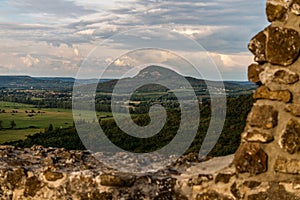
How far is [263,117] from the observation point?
11.0 feet

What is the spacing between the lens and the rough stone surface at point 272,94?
3.29 metres

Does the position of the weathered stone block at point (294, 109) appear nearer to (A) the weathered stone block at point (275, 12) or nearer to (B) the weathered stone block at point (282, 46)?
(B) the weathered stone block at point (282, 46)

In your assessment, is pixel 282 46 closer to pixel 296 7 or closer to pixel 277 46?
pixel 277 46

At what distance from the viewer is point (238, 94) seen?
13320 millimetres

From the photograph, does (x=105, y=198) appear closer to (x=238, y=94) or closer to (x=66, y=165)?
(x=66, y=165)

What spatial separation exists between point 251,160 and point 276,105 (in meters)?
0.50

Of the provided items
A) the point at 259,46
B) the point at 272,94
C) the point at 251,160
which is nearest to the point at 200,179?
the point at 251,160

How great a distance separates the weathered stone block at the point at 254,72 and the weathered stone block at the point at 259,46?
2.3 inches

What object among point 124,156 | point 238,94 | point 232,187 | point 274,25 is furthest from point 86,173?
point 238,94

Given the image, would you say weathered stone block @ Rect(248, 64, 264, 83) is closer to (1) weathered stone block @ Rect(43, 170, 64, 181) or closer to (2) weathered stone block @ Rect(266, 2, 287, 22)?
(2) weathered stone block @ Rect(266, 2, 287, 22)

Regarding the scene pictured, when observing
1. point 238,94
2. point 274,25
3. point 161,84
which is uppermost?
point 274,25

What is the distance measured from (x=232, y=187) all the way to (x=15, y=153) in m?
2.74

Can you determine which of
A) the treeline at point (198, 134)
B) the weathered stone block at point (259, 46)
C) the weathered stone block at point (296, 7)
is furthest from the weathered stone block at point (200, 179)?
the treeline at point (198, 134)

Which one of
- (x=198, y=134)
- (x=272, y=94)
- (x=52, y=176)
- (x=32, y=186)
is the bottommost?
(x=198, y=134)
